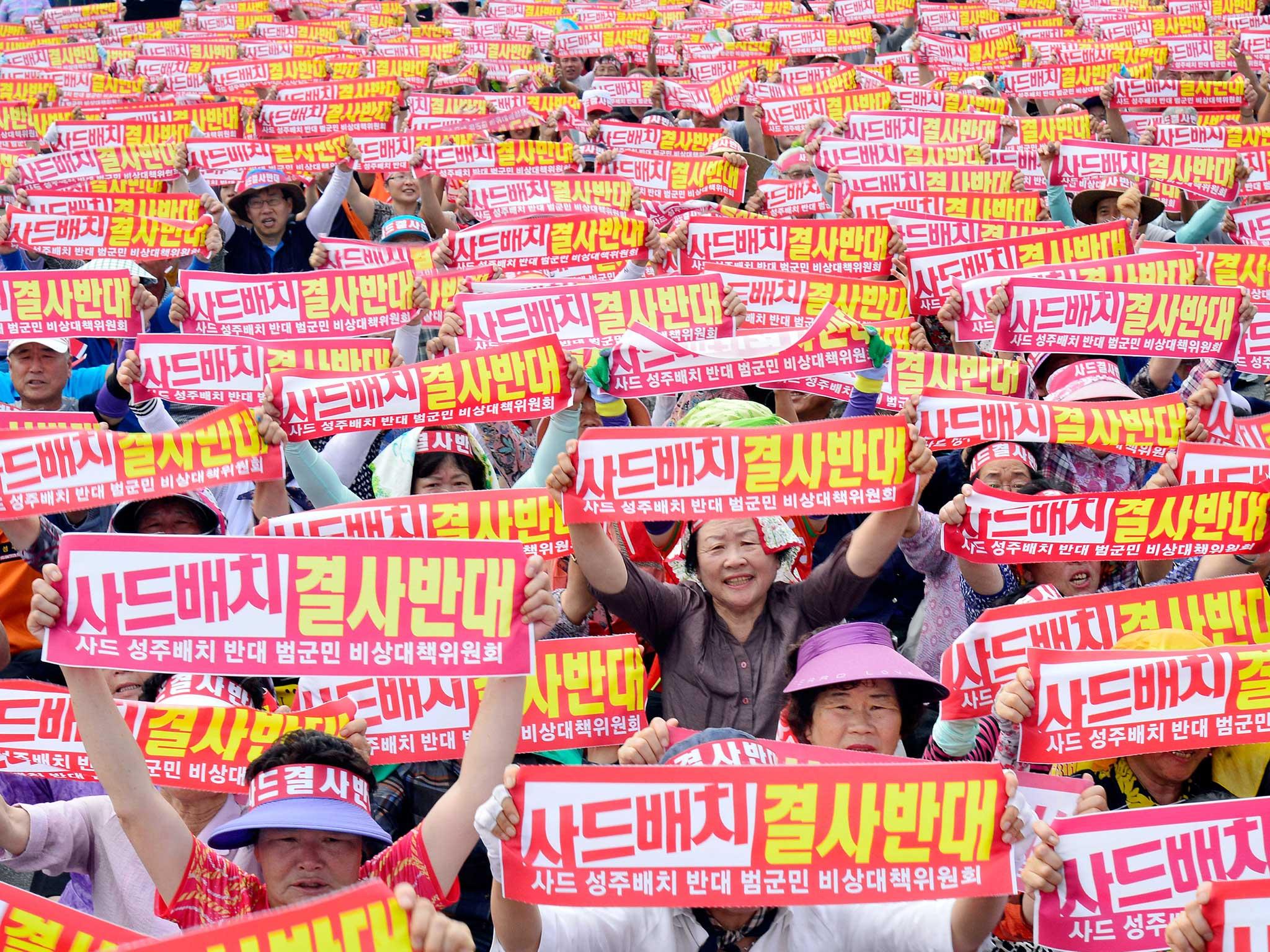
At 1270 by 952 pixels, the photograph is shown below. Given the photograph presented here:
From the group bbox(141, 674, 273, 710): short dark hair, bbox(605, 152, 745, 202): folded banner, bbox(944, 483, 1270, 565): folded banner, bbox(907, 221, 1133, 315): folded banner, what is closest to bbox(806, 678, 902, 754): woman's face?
bbox(944, 483, 1270, 565): folded banner

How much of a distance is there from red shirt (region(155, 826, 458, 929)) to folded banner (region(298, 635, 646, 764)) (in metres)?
0.77

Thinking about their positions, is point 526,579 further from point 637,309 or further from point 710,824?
point 637,309

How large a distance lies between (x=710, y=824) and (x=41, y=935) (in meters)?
1.43

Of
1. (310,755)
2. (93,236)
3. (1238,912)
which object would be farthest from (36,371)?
(1238,912)

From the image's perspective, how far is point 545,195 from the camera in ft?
28.0

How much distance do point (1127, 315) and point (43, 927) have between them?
184 inches

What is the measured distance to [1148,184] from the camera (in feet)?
27.1

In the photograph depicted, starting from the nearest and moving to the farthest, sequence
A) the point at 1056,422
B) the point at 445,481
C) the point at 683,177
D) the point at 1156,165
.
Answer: the point at 1056,422
the point at 445,481
the point at 1156,165
the point at 683,177

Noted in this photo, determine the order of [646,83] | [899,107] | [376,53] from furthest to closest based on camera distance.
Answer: [376,53]
[646,83]
[899,107]

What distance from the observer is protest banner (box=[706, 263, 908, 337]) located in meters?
6.80

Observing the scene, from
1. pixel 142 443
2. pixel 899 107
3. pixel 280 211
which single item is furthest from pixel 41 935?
pixel 899 107

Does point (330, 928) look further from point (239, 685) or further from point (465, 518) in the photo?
point (465, 518)

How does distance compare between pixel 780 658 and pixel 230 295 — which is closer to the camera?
pixel 780 658

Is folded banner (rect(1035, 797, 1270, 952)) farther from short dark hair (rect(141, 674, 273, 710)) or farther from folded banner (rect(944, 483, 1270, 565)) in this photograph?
short dark hair (rect(141, 674, 273, 710))
